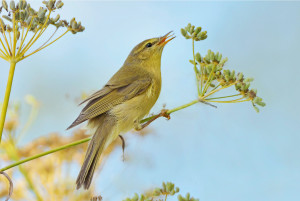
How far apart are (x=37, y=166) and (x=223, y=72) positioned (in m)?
2.03

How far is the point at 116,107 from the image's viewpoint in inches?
138

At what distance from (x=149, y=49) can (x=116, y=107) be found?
102cm

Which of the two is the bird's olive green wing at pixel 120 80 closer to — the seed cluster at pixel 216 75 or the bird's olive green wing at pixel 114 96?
the bird's olive green wing at pixel 114 96

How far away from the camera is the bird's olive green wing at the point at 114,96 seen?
10.7ft

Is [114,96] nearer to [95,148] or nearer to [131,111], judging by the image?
[131,111]

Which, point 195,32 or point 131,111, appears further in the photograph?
point 131,111

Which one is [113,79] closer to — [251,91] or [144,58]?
[144,58]

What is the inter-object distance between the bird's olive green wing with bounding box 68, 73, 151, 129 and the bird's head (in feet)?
1.35

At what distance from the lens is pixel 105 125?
3459 millimetres

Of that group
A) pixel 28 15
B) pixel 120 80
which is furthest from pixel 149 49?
pixel 28 15

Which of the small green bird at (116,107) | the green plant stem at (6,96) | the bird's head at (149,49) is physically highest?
the bird's head at (149,49)

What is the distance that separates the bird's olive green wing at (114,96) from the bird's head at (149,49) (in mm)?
411

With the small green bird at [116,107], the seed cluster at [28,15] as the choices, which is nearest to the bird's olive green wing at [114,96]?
the small green bird at [116,107]

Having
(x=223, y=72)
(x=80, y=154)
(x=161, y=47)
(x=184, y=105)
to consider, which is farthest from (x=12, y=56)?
(x=161, y=47)
